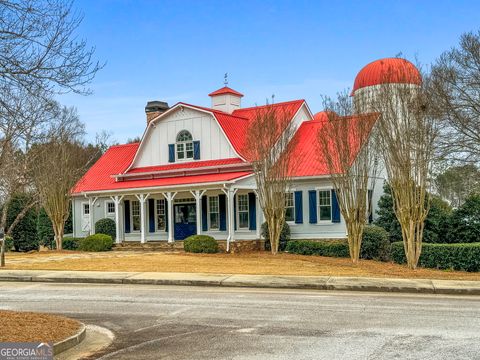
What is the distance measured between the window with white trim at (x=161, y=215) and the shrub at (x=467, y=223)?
46.2ft

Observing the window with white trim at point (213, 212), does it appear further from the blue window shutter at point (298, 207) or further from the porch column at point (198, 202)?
the blue window shutter at point (298, 207)

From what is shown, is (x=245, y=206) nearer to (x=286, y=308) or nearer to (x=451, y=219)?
(x=451, y=219)

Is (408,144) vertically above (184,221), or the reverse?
(408,144)

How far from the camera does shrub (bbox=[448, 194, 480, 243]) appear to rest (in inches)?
1107

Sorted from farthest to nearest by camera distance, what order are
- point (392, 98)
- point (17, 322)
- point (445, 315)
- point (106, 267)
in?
point (106, 267)
point (392, 98)
point (445, 315)
point (17, 322)

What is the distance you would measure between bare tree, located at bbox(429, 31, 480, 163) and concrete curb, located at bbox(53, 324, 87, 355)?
913 inches

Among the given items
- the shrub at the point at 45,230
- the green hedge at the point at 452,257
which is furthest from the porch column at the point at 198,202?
the shrub at the point at 45,230

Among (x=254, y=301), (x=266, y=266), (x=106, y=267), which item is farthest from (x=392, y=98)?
(x=106, y=267)

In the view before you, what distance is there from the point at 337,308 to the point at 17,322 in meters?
5.93

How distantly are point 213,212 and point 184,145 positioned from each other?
3899mm

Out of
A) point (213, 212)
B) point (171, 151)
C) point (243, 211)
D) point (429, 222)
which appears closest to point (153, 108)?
point (171, 151)

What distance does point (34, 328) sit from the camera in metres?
9.64

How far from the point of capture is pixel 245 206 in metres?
30.8

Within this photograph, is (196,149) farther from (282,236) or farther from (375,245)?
(375,245)
